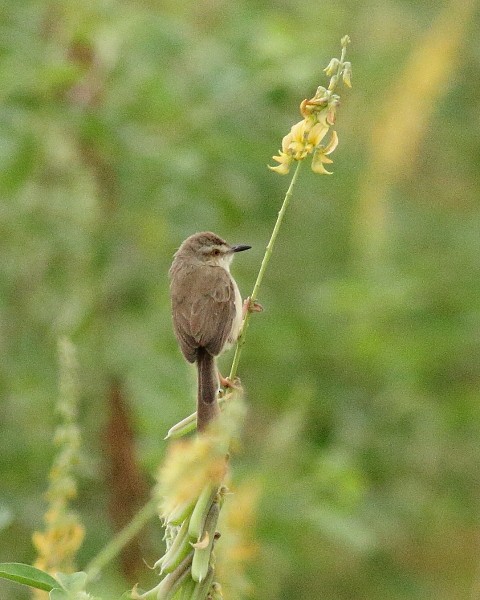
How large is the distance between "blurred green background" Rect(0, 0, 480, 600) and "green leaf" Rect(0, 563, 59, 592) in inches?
90.6

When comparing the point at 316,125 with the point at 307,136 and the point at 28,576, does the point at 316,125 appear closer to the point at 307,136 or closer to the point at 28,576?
the point at 307,136

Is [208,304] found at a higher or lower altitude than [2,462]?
higher

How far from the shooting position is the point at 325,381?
7.82 meters

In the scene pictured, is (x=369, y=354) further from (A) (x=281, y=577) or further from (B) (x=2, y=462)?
(B) (x=2, y=462)

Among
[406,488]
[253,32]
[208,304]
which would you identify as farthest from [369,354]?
[208,304]

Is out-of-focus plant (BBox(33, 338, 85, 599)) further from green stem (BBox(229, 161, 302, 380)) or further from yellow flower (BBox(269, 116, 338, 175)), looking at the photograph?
yellow flower (BBox(269, 116, 338, 175))

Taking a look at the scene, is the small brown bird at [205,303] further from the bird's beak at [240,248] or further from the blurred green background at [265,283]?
the blurred green background at [265,283]

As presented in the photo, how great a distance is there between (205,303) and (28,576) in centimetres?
238

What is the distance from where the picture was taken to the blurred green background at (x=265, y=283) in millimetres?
6301

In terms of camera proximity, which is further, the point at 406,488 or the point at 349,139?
the point at 349,139

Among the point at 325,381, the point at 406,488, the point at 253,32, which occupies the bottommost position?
the point at 406,488

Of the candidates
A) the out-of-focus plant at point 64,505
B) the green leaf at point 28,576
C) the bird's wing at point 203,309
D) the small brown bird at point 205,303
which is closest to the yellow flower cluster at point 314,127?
the out-of-focus plant at point 64,505

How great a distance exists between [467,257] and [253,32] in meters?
2.55

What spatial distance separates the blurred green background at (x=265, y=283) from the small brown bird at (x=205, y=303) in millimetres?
750
